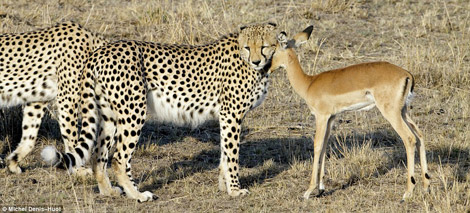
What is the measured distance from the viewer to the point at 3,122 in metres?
8.77

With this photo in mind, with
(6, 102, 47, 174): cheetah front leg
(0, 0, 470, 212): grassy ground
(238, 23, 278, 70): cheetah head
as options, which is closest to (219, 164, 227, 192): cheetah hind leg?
(0, 0, 470, 212): grassy ground

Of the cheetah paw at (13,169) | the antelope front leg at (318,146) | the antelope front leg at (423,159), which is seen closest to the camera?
the antelope front leg at (423,159)

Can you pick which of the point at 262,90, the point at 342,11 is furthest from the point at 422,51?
the point at 262,90

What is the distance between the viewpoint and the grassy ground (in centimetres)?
700

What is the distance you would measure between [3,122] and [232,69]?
116 inches

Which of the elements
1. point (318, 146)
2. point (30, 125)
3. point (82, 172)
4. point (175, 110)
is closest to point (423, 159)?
point (318, 146)

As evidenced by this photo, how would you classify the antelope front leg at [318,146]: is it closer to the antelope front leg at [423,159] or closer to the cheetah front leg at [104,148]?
the antelope front leg at [423,159]

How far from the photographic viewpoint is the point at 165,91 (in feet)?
23.5

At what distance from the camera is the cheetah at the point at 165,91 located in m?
6.89

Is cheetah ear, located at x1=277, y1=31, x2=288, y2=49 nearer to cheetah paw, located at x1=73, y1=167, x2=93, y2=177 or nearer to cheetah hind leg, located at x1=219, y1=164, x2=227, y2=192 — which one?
cheetah hind leg, located at x1=219, y1=164, x2=227, y2=192

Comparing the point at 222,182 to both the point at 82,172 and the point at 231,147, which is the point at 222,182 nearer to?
the point at 231,147

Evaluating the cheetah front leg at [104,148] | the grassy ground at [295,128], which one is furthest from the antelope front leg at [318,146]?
the cheetah front leg at [104,148]

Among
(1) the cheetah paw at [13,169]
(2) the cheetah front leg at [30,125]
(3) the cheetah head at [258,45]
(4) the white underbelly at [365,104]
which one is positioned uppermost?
(3) the cheetah head at [258,45]

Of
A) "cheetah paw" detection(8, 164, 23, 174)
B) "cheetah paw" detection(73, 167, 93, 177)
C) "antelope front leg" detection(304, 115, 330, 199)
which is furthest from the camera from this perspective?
"cheetah paw" detection(8, 164, 23, 174)
